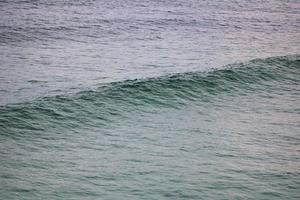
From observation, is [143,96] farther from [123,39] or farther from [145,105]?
[123,39]

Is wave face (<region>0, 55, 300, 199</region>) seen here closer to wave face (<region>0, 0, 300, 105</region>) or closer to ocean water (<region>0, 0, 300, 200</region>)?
ocean water (<region>0, 0, 300, 200</region>)

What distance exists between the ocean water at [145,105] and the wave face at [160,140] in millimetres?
73

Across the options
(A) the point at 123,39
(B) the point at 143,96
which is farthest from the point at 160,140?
(A) the point at 123,39

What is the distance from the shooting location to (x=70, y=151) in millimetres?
24312

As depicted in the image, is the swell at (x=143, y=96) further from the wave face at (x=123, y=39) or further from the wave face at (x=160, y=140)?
the wave face at (x=123, y=39)

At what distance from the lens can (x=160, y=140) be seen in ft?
85.7

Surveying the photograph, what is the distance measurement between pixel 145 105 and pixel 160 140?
587 cm

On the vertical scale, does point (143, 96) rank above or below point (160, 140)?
above

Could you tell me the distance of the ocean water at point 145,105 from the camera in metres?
21.7

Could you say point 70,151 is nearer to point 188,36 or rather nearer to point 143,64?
point 143,64

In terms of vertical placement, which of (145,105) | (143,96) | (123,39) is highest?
(123,39)

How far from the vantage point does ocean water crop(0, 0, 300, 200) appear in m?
21.7

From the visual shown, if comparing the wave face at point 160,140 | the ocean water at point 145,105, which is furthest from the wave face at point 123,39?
the wave face at point 160,140

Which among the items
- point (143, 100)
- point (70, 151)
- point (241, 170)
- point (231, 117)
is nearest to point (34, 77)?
point (143, 100)
